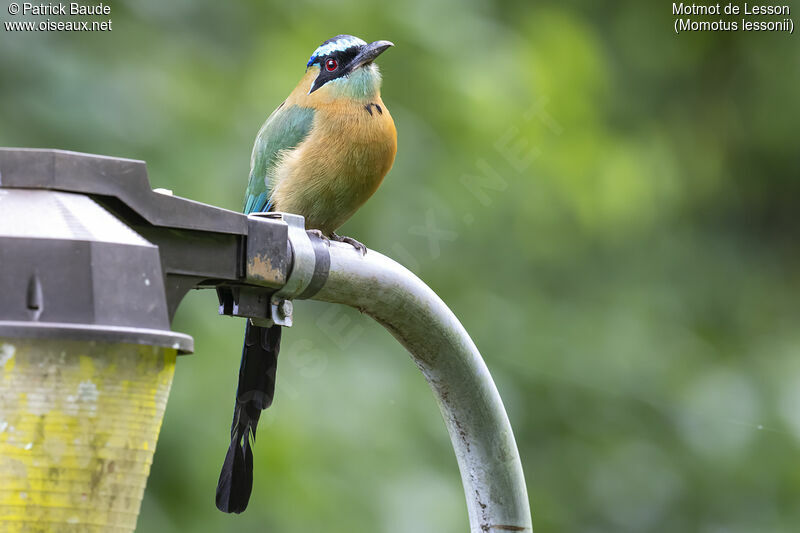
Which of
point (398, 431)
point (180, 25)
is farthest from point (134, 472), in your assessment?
point (180, 25)

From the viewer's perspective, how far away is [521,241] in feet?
17.3

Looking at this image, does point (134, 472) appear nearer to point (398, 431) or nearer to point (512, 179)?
point (398, 431)

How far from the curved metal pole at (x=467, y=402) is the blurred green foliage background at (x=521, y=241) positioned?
2.15 m

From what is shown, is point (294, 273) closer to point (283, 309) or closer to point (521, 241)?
point (283, 309)

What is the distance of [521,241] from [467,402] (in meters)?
3.80

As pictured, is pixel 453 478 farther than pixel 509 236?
No

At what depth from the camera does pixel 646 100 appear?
648 centimetres

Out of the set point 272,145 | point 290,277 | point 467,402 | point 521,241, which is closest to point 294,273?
point 290,277

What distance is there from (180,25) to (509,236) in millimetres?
1814

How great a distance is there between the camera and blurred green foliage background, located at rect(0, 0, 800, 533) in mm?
→ 3754

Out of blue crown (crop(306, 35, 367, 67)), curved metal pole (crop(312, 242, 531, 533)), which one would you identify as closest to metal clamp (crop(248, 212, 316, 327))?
curved metal pole (crop(312, 242, 531, 533))

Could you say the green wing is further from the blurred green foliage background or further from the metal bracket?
the metal bracket

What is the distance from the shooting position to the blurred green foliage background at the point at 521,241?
12.3ft

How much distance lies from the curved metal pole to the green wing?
1.31 m
